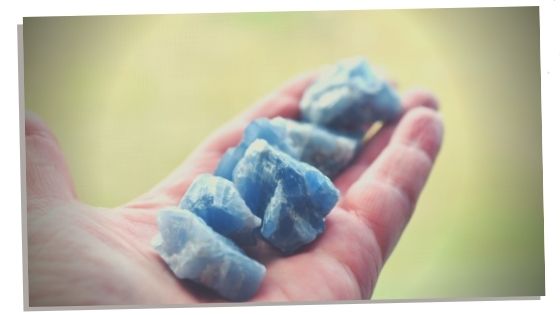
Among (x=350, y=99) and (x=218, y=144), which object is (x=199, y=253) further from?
(x=350, y=99)

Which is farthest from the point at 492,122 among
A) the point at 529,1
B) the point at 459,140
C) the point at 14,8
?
the point at 14,8

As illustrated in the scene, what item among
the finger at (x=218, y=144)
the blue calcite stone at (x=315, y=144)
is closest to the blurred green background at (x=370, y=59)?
the finger at (x=218, y=144)

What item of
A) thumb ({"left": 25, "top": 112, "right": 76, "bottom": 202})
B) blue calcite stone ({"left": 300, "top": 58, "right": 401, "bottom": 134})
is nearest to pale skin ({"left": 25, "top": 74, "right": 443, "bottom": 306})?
thumb ({"left": 25, "top": 112, "right": 76, "bottom": 202})

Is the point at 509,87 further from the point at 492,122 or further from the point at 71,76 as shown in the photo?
the point at 71,76

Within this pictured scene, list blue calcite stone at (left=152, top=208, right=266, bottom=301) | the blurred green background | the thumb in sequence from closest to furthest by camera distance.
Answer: blue calcite stone at (left=152, top=208, right=266, bottom=301)
the thumb
the blurred green background

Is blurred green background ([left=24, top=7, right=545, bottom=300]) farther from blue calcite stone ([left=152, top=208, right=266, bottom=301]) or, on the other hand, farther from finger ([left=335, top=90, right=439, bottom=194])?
blue calcite stone ([left=152, top=208, right=266, bottom=301])

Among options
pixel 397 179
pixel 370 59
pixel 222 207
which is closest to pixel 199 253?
pixel 222 207

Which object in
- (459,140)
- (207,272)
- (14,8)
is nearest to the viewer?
(207,272)
